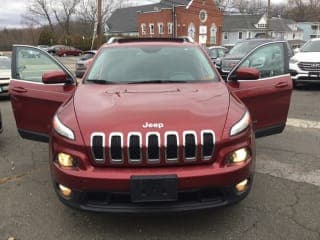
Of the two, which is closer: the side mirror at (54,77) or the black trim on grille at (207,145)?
the black trim on grille at (207,145)

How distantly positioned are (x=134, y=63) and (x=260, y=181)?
6.49ft

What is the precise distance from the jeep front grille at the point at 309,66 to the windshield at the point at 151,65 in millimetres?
7755

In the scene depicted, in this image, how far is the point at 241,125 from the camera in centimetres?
336

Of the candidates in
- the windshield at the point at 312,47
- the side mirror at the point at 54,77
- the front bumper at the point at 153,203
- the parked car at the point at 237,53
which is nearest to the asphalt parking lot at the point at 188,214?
the front bumper at the point at 153,203

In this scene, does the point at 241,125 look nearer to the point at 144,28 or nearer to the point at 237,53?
the point at 237,53

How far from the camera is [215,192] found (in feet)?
10.5

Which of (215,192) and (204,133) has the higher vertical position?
(204,133)

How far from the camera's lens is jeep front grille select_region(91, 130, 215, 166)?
10.1 ft

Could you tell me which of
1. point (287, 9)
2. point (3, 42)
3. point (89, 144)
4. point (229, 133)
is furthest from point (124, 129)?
point (287, 9)

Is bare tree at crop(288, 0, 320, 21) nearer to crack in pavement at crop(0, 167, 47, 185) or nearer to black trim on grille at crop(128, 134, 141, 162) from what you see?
crack in pavement at crop(0, 167, 47, 185)

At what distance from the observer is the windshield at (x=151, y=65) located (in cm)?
443

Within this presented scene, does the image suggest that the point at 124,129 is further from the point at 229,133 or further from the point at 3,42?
the point at 3,42

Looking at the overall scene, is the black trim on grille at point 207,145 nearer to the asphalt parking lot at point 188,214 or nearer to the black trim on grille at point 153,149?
the black trim on grille at point 153,149

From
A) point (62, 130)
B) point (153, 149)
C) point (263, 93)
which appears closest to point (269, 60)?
point (263, 93)
